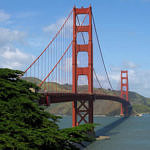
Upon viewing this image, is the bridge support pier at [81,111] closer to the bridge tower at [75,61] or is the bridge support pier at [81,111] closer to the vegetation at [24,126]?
the bridge tower at [75,61]

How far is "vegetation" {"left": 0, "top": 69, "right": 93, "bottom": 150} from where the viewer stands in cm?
866

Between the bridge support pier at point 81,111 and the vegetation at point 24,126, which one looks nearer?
the vegetation at point 24,126

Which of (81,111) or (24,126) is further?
(81,111)

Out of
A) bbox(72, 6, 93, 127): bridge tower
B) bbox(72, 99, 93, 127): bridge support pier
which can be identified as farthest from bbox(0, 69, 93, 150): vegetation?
bbox(72, 6, 93, 127): bridge tower

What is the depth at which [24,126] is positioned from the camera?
9.55 meters

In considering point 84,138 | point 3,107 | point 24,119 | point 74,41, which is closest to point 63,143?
point 84,138

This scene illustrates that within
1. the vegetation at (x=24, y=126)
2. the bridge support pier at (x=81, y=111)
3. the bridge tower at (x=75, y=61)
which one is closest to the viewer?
the vegetation at (x=24, y=126)

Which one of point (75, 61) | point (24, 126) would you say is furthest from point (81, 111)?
point (24, 126)

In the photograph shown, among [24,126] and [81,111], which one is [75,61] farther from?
[24,126]

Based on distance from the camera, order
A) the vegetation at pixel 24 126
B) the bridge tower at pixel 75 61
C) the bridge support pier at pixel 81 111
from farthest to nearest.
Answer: the bridge tower at pixel 75 61
the bridge support pier at pixel 81 111
the vegetation at pixel 24 126

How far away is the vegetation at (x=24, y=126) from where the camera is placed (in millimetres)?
8656

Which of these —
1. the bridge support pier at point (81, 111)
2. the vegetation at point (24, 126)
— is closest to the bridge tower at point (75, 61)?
the bridge support pier at point (81, 111)

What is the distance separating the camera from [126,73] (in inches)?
5792

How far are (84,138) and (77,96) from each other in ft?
107
